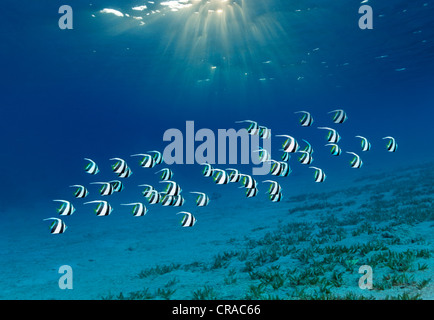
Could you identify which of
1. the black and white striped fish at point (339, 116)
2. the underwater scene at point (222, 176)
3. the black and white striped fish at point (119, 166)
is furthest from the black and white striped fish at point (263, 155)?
the black and white striped fish at point (119, 166)

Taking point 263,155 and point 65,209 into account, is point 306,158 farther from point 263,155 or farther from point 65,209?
point 65,209

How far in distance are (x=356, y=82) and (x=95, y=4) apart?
41304mm

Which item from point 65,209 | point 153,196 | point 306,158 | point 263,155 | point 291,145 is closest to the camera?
point 65,209

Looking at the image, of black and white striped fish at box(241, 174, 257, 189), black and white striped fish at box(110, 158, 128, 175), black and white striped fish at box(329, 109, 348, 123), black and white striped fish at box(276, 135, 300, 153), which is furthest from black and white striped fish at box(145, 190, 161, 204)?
black and white striped fish at box(329, 109, 348, 123)

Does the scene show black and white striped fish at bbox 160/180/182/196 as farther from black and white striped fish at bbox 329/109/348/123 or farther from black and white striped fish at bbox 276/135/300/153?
black and white striped fish at bbox 329/109/348/123

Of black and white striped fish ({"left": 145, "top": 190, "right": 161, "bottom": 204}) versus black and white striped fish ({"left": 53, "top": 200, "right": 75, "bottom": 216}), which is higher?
black and white striped fish ({"left": 145, "top": 190, "right": 161, "bottom": 204})

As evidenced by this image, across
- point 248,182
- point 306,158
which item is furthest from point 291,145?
point 248,182

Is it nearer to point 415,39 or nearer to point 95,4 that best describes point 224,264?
point 95,4

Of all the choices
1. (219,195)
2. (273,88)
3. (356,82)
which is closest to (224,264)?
(219,195)

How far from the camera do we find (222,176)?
7.03 m

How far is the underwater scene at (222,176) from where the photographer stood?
6.88 metres

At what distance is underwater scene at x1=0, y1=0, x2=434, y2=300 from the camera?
688cm

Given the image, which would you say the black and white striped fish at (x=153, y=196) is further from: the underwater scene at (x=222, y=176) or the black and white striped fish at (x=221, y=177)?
the black and white striped fish at (x=221, y=177)

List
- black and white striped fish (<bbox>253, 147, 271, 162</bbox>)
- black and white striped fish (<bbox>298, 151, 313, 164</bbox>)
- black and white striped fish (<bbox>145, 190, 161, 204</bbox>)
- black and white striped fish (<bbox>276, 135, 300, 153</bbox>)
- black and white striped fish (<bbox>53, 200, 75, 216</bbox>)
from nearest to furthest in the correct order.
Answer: black and white striped fish (<bbox>53, 200, 75, 216</bbox>)
black and white striped fish (<bbox>276, 135, 300, 153</bbox>)
black and white striped fish (<bbox>298, 151, 313, 164</bbox>)
black and white striped fish (<bbox>253, 147, 271, 162</bbox>)
black and white striped fish (<bbox>145, 190, 161, 204</bbox>)
